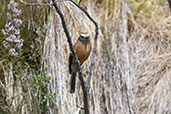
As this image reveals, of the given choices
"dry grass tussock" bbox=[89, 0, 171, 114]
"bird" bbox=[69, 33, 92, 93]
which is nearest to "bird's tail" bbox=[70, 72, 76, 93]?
"bird" bbox=[69, 33, 92, 93]

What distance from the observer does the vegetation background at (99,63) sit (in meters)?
2.84

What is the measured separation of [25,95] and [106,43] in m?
1.20

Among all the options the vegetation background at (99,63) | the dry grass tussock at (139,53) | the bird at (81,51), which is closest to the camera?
the bird at (81,51)

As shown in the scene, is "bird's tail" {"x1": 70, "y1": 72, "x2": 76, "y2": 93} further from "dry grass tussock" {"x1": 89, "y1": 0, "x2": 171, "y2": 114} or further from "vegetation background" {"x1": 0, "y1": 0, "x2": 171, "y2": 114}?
"dry grass tussock" {"x1": 89, "y1": 0, "x2": 171, "y2": 114}

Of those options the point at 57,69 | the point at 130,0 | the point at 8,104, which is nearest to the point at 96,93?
the point at 57,69

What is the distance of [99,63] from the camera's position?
332 centimetres

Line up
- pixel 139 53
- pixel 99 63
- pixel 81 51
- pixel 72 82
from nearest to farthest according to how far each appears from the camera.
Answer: pixel 81 51 < pixel 72 82 < pixel 99 63 < pixel 139 53

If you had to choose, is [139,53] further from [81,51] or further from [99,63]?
[81,51]

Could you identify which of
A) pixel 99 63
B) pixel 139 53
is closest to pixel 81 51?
pixel 99 63

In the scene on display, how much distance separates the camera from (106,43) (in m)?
3.49

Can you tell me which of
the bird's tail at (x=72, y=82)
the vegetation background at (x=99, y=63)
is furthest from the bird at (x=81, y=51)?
the vegetation background at (x=99, y=63)

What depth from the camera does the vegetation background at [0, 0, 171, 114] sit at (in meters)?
2.84

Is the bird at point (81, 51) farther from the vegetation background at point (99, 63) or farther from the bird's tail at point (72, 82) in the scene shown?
the vegetation background at point (99, 63)

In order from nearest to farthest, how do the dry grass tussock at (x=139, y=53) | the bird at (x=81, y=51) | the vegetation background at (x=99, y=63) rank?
the bird at (x=81, y=51)
the vegetation background at (x=99, y=63)
the dry grass tussock at (x=139, y=53)
